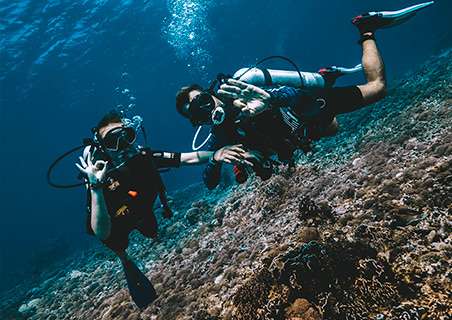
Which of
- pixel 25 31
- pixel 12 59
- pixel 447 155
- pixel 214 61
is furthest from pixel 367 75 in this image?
pixel 214 61

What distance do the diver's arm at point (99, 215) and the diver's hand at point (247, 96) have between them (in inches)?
79.6

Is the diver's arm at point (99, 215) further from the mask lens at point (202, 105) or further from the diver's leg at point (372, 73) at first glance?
the diver's leg at point (372, 73)

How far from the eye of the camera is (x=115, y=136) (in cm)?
476

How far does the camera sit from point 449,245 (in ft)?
14.2

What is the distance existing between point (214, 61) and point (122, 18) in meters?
29.6

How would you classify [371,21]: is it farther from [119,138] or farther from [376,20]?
[119,138]

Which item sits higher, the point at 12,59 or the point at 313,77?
the point at 12,59

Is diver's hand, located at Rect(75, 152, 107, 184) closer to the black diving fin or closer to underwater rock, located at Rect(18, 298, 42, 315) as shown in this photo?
the black diving fin

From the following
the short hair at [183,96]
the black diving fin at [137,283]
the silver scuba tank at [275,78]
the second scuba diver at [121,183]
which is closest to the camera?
the silver scuba tank at [275,78]

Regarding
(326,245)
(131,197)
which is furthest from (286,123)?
(131,197)

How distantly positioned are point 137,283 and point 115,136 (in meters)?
2.68

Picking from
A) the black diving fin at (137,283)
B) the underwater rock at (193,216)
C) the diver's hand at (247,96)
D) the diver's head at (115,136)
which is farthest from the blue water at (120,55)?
the diver's hand at (247,96)

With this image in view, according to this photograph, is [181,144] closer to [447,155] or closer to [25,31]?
[25,31]

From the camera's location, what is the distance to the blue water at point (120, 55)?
28.1 meters
